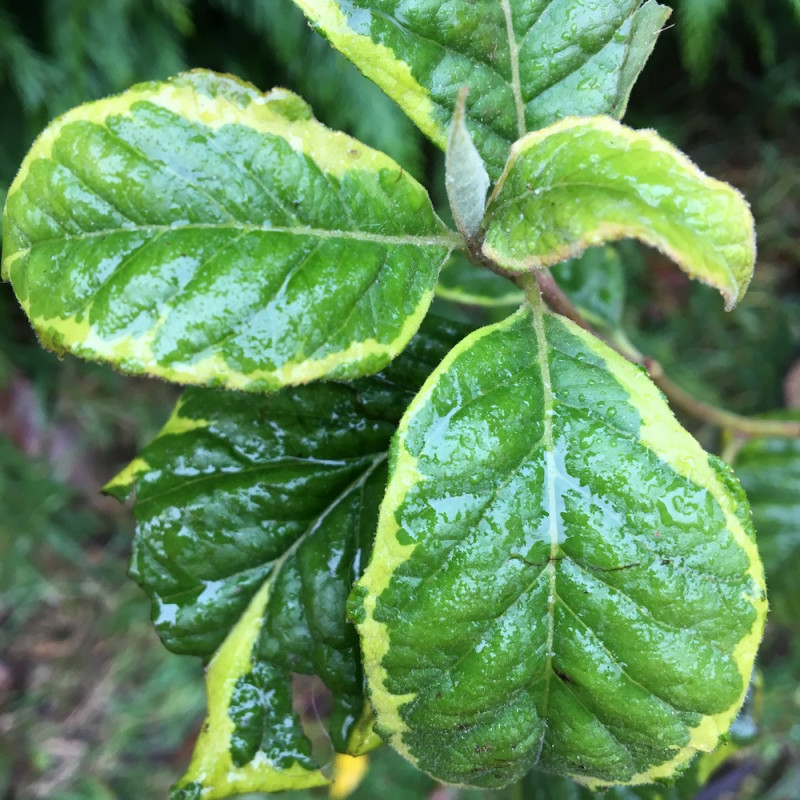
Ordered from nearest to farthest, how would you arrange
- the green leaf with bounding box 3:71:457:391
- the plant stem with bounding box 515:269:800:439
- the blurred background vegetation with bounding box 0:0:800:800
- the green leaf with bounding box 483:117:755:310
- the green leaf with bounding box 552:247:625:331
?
the green leaf with bounding box 483:117:755:310 → the green leaf with bounding box 3:71:457:391 → the plant stem with bounding box 515:269:800:439 → the green leaf with bounding box 552:247:625:331 → the blurred background vegetation with bounding box 0:0:800:800

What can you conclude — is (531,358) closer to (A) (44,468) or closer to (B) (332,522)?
(B) (332,522)

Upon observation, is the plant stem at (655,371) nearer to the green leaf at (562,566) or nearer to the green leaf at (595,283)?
the green leaf at (595,283)

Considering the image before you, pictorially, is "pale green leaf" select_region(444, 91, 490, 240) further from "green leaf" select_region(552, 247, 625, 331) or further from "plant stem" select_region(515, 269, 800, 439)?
"green leaf" select_region(552, 247, 625, 331)

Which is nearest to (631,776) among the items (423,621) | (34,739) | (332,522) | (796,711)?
(423,621)

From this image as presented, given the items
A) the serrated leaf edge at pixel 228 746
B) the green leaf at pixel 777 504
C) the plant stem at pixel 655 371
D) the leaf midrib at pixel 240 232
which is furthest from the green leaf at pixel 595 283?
the serrated leaf edge at pixel 228 746

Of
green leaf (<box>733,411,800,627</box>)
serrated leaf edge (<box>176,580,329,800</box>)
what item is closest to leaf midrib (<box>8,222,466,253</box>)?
serrated leaf edge (<box>176,580,329,800</box>)

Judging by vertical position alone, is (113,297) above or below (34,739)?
above

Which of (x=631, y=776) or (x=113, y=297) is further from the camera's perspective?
(x=631, y=776)
